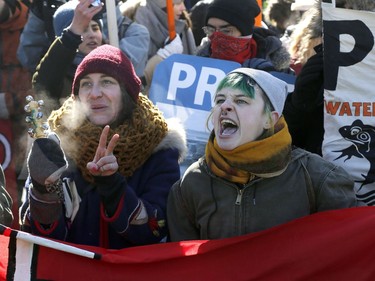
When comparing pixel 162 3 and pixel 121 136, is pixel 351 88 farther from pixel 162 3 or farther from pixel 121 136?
pixel 162 3

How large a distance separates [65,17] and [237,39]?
42.3 inches

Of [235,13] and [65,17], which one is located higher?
[235,13]

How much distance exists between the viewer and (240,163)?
3857 millimetres

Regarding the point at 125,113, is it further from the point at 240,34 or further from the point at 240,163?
the point at 240,34

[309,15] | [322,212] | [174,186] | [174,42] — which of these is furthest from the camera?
[174,42]

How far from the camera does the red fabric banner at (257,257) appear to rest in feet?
12.4

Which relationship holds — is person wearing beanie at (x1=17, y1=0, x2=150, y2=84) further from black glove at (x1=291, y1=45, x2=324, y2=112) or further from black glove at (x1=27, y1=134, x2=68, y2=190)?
black glove at (x1=27, y1=134, x2=68, y2=190)

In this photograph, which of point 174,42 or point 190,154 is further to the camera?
point 174,42

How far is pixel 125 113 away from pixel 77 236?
611 millimetres

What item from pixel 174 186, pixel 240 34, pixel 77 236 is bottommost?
pixel 77 236

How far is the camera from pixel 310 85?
4.57 metres

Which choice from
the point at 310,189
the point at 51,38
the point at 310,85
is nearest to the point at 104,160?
the point at 310,189

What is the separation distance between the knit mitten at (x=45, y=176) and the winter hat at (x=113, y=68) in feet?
1.75

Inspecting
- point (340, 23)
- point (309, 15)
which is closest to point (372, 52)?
point (340, 23)
